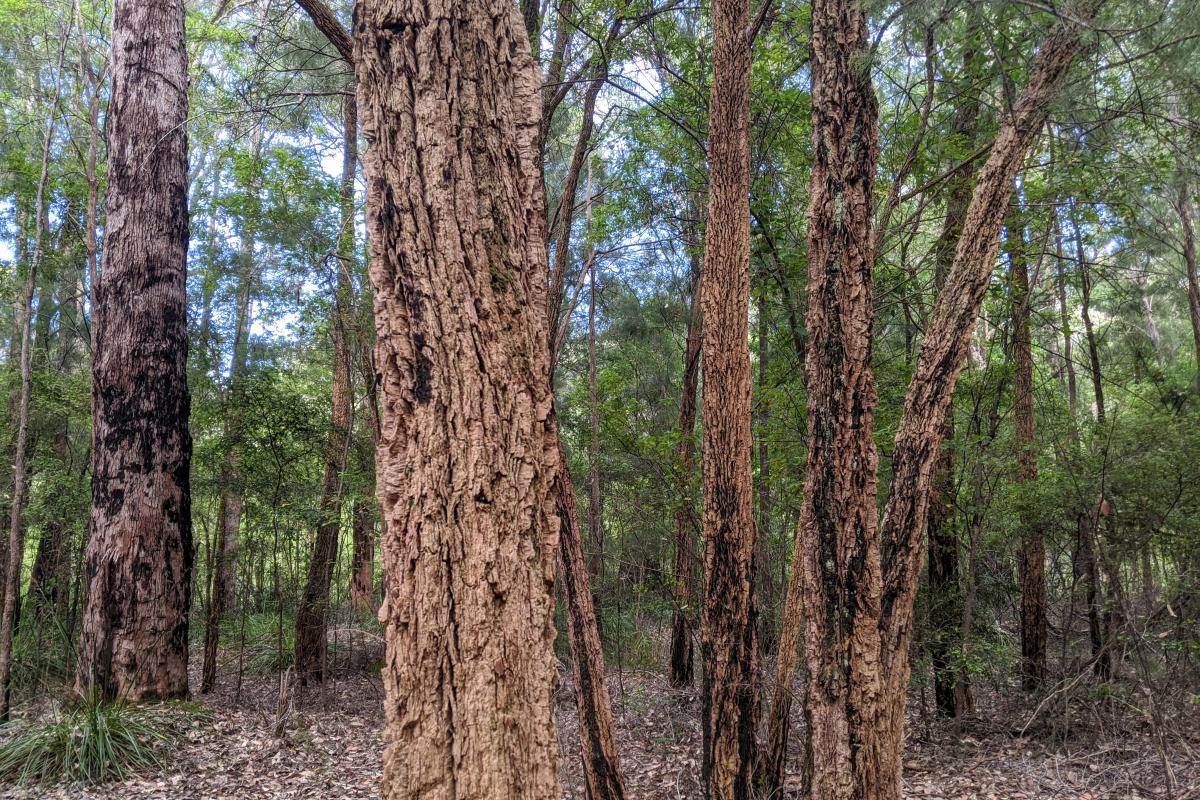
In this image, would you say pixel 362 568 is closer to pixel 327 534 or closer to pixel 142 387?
pixel 327 534

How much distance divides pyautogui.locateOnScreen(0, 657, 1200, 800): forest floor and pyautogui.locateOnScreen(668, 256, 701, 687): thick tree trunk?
751 millimetres

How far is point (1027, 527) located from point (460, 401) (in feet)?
23.2

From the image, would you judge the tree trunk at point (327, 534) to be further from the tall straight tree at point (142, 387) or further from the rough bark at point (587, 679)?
the rough bark at point (587, 679)

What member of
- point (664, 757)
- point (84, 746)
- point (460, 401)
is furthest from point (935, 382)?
point (84, 746)

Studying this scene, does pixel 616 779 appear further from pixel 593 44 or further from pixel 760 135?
pixel 593 44

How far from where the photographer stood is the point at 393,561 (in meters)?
1.53

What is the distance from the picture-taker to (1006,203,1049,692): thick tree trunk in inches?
271

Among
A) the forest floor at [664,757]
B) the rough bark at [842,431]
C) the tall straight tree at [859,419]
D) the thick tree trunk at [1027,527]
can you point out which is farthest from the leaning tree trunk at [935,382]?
the thick tree trunk at [1027,527]

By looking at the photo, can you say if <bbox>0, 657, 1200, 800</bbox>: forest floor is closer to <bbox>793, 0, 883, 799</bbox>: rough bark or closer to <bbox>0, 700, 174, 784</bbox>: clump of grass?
<bbox>0, 700, 174, 784</bbox>: clump of grass

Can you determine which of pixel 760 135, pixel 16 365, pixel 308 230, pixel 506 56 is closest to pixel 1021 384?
pixel 760 135

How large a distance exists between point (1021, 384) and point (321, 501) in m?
7.39

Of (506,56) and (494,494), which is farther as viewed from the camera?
(506,56)

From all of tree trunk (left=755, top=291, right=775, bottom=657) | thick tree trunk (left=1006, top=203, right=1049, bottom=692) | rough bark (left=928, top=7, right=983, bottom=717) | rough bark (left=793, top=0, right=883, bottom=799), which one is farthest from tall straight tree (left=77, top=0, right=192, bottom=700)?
thick tree trunk (left=1006, top=203, right=1049, bottom=692)

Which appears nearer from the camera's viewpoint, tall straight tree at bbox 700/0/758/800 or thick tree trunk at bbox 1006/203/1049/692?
tall straight tree at bbox 700/0/758/800
